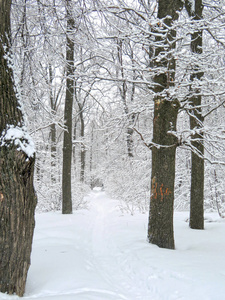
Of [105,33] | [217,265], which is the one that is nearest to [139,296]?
[217,265]

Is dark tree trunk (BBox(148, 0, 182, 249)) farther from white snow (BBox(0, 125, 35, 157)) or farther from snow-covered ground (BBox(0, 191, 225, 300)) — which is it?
white snow (BBox(0, 125, 35, 157))

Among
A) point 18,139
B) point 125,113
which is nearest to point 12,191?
point 18,139

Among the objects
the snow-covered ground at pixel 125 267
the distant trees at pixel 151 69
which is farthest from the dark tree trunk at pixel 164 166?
→ the snow-covered ground at pixel 125 267

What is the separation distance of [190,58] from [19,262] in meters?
3.98

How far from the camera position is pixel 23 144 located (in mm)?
2670

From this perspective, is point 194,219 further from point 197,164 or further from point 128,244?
point 128,244

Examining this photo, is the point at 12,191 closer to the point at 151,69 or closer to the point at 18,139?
the point at 18,139

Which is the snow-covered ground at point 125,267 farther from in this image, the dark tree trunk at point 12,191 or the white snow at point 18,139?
the white snow at point 18,139

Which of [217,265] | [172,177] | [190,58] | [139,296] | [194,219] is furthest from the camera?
[194,219]

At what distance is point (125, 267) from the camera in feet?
13.3

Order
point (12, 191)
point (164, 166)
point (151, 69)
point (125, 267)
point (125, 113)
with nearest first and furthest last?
point (12, 191), point (151, 69), point (125, 267), point (164, 166), point (125, 113)

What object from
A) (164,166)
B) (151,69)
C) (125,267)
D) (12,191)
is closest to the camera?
(12,191)

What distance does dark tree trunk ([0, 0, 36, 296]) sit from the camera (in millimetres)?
2535

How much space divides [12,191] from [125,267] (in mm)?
2528
